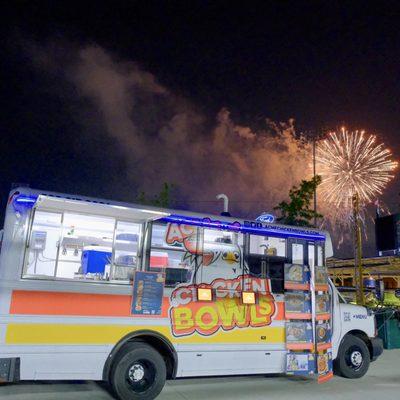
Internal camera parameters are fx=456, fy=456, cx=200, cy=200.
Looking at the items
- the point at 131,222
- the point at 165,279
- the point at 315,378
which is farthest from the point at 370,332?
the point at 131,222

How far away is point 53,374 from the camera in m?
6.53

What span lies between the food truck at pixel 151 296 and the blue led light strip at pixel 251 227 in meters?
0.02

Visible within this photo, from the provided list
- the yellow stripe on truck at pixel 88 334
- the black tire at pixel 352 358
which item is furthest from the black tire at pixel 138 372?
the black tire at pixel 352 358

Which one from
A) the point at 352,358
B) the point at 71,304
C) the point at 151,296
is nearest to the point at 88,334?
the point at 71,304

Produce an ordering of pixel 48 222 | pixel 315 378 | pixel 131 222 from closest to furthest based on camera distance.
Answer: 1. pixel 48 222
2. pixel 131 222
3. pixel 315 378

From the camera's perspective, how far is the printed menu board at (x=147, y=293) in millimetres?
7277

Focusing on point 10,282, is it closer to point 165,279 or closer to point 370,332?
point 165,279

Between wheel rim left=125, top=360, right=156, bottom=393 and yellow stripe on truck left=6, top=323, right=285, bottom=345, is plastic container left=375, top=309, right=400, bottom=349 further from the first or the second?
wheel rim left=125, top=360, right=156, bottom=393

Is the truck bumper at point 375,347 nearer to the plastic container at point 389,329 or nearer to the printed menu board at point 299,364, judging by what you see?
the printed menu board at point 299,364

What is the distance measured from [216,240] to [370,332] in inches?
177

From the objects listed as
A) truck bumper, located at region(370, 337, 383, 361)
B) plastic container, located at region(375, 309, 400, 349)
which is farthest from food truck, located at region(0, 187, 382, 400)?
plastic container, located at region(375, 309, 400, 349)

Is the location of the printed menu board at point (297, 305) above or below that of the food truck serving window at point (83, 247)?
below

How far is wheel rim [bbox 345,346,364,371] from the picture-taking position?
9655 millimetres

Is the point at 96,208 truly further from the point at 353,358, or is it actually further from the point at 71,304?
the point at 353,358
